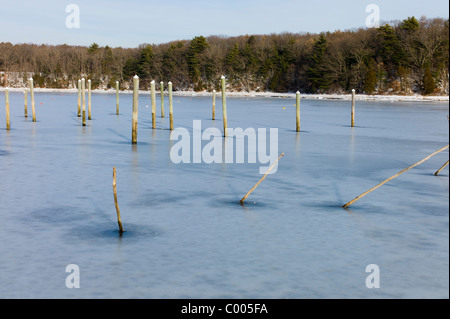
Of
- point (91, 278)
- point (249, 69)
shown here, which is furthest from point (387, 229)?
→ point (249, 69)

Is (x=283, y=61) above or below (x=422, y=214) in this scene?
above

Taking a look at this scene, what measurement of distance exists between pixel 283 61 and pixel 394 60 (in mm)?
26763

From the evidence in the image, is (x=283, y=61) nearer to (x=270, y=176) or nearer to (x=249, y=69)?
(x=249, y=69)

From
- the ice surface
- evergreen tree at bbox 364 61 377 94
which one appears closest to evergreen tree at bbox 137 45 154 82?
evergreen tree at bbox 364 61 377 94

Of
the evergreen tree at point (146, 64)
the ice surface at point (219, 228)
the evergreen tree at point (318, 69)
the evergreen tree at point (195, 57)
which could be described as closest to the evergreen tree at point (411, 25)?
the evergreen tree at point (318, 69)

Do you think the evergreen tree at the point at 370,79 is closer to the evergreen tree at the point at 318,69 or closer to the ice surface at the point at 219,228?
the evergreen tree at the point at 318,69

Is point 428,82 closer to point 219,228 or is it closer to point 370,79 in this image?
point 370,79

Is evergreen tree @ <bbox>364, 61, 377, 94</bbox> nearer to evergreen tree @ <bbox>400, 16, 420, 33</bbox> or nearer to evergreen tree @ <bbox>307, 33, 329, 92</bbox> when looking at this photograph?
evergreen tree @ <bbox>400, 16, 420, 33</bbox>

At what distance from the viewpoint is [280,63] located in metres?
112

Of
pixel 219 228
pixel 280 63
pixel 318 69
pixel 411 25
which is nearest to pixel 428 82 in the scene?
pixel 411 25

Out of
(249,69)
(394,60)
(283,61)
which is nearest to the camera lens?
(394,60)

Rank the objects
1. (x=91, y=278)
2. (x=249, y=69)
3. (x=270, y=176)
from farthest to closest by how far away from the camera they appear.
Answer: (x=249, y=69)
(x=270, y=176)
(x=91, y=278)

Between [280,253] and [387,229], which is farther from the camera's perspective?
[387,229]

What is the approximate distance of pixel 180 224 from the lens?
11844 millimetres
